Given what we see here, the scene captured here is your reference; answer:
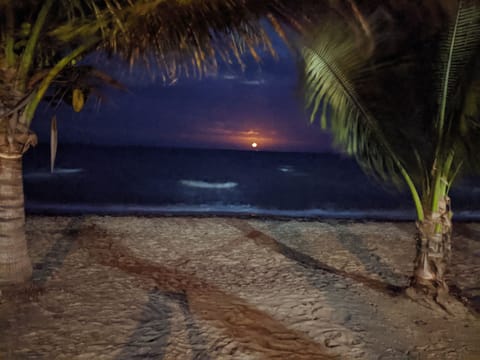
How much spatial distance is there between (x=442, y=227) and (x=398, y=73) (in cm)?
186

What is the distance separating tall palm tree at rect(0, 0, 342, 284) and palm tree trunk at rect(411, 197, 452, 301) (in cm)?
283

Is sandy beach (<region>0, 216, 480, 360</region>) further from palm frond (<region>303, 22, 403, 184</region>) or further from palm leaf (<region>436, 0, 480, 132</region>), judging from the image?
palm leaf (<region>436, 0, 480, 132</region>)

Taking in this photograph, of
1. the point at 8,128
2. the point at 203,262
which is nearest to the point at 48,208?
the point at 203,262

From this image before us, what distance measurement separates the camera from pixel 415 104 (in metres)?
5.52

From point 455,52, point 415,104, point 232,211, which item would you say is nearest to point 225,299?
point 415,104

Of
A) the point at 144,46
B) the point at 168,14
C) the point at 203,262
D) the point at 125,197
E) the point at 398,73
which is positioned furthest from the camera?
the point at 125,197

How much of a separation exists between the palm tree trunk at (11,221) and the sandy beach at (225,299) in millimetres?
277

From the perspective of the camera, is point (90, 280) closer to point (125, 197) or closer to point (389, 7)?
point (389, 7)

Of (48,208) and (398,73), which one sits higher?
(398,73)

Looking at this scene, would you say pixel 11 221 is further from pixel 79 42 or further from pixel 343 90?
pixel 343 90

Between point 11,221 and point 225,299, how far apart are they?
99.9 inches

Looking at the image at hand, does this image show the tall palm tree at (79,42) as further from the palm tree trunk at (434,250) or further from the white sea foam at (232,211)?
the white sea foam at (232,211)

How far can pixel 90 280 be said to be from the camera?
644cm

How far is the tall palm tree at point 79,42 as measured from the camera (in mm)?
4469
